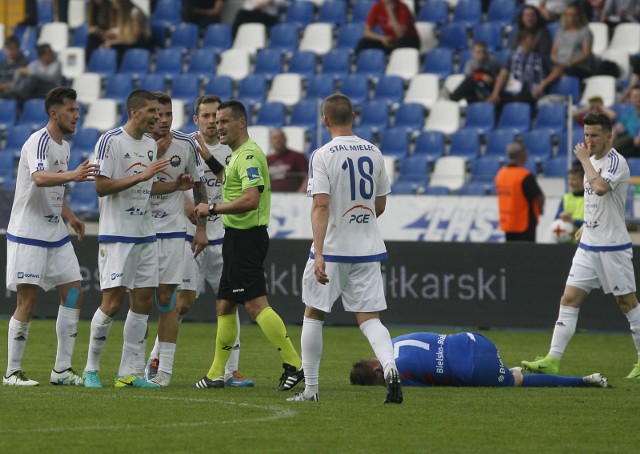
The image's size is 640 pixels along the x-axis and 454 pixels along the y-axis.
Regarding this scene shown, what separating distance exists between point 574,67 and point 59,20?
38.6ft

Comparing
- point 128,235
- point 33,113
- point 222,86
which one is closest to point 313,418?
point 128,235

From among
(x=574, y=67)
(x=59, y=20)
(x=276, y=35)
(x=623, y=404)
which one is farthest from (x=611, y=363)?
(x=59, y=20)

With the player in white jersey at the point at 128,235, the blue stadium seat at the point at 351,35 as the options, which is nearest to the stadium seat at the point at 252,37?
the blue stadium seat at the point at 351,35

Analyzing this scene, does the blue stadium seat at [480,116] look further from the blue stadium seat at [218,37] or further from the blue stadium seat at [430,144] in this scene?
the blue stadium seat at [218,37]

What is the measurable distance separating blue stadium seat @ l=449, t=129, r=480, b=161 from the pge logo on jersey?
1200 cm

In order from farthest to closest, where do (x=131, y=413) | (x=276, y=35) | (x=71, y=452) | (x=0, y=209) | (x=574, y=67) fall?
(x=276, y=35)
(x=574, y=67)
(x=0, y=209)
(x=131, y=413)
(x=71, y=452)

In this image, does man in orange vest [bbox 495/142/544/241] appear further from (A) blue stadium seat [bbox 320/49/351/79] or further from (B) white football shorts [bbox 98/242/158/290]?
(B) white football shorts [bbox 98/242/158/290]

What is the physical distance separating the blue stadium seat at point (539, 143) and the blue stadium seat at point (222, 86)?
6028 mm

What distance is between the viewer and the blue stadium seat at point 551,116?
21.2m

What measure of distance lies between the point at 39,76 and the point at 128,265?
15.2 m

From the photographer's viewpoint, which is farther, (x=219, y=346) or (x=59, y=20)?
(x=59, y=20)

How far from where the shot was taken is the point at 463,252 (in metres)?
17.2

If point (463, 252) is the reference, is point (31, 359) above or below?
below

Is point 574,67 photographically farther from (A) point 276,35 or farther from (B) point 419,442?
(B) point 419,442
